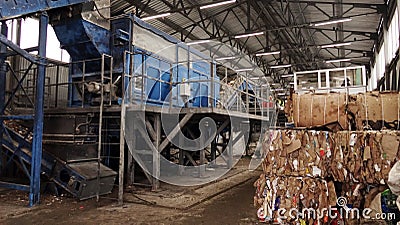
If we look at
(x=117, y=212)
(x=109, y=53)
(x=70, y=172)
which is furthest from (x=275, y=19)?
(x=117, y=212)

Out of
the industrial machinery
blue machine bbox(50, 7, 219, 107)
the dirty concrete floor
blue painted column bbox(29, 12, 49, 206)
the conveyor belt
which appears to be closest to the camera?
the dirty concrete floor

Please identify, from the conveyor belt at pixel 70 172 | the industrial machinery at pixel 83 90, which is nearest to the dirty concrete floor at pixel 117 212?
the conveyor belt at pixel 70 172

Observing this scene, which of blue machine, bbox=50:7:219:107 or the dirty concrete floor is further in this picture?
blue machine, bbox=50:7:219:107

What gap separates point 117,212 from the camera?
5387 millimetres

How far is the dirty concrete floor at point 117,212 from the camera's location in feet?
16.2

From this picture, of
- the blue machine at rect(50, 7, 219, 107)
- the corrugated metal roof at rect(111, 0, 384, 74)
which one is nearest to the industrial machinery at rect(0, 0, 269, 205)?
the blue machine at rect(50, 7, 219, 107)

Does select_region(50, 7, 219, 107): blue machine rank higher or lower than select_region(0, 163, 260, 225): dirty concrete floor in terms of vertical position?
higher

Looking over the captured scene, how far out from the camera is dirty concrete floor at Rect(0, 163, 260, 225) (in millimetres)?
4934

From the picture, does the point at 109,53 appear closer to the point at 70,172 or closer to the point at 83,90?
the point at 83,90

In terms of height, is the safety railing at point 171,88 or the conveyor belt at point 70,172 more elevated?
the safety railing at point 171,88

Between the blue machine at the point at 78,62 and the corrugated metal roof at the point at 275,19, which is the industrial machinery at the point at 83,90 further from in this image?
the corrugated metal roof at the point at 275,19

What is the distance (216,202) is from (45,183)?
3.90 meters

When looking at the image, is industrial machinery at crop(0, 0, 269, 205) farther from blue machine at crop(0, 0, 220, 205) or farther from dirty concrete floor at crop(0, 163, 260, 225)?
dirty concrete floor at crop(0, 163, 260, 225)

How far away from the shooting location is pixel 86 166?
6641mm
